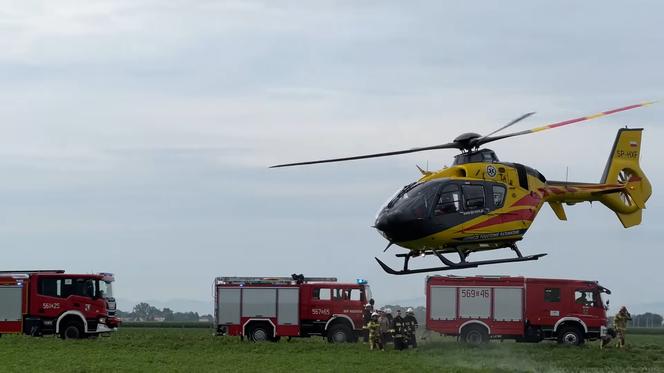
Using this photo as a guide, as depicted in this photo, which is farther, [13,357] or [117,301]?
[117,301]

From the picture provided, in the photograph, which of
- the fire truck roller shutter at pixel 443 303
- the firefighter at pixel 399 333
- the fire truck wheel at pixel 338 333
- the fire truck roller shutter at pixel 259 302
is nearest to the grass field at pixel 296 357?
the firefighter at pixel 399 333

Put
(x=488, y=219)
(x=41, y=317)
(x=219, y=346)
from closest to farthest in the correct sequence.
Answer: (x=488, y=219) → (x=219, y=346) → (x=41, y=317)

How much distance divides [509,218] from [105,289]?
19.5 m

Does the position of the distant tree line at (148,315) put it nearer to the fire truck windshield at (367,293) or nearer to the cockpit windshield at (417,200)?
the fire truck windshield at (367,293)

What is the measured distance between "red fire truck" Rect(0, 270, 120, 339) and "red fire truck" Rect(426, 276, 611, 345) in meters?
11.9

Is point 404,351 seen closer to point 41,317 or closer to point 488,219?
point 488,219

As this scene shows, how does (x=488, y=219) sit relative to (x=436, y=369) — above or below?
above

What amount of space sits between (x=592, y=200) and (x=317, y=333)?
562 inches

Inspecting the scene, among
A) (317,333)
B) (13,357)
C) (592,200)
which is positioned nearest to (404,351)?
(317,333)

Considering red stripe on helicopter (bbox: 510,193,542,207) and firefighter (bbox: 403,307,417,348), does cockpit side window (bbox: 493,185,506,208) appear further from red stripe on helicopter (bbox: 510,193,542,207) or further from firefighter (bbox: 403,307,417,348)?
firefighter (bbox: 403,307,417,348)

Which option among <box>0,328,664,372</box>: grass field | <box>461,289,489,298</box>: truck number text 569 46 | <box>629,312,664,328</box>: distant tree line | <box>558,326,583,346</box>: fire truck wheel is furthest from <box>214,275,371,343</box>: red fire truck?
<box>629,312,664,328</box>: distant tree line

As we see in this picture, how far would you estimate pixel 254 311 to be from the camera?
39.8 metres

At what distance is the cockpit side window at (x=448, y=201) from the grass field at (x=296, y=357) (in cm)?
486

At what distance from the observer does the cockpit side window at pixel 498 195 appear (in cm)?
2481
